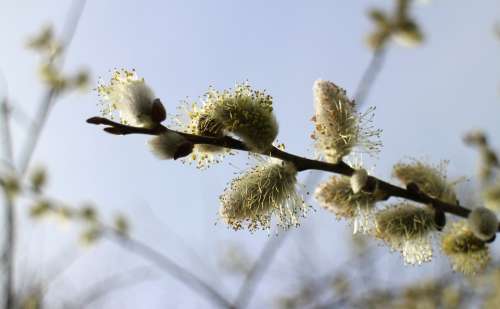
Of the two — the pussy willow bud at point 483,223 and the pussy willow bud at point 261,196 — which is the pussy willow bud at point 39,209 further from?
the pussy willow bud at point 483,223

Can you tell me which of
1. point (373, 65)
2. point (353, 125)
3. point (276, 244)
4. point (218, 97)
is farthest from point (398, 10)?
point (218, 97)

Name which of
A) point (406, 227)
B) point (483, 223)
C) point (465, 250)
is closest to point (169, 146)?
point (406, 227)

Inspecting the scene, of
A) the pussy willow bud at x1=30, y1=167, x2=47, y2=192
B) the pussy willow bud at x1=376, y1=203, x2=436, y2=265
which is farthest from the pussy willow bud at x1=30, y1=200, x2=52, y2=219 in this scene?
the pussy willow bud at x1=376, y1=203, x2=436, y2=265

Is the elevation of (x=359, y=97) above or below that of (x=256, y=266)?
above

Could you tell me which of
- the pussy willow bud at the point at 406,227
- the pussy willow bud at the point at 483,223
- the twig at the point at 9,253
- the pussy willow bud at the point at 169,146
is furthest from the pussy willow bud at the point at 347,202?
the twig at the point at 9,253

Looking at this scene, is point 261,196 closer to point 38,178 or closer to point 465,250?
point 465,250

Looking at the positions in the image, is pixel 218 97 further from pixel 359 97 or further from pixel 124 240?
pixel 124 240
